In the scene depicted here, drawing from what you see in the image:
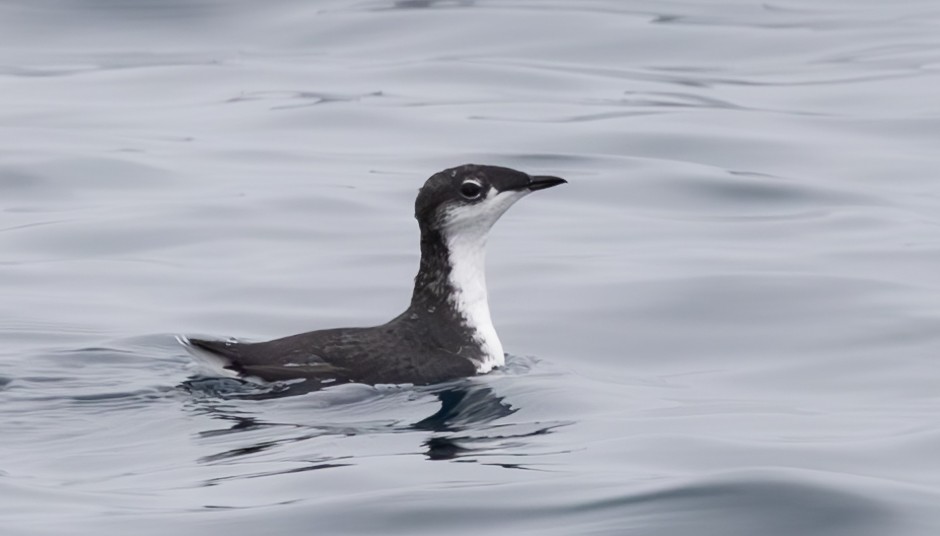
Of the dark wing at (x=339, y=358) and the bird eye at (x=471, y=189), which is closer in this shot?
the dark wing at (x=339, y=358)

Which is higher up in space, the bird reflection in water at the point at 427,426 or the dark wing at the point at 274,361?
the dark wing at the point at 274,361

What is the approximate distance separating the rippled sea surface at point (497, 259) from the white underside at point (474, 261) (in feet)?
0.95

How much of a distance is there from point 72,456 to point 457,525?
2252 mm

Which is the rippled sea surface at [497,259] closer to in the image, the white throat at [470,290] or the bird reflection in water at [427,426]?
the bird reflection in water at [427,426]

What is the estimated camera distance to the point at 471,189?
10.2 meters

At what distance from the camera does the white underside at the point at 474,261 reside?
10.2 meters

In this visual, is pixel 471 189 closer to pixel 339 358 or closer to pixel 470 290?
pixel 470 290

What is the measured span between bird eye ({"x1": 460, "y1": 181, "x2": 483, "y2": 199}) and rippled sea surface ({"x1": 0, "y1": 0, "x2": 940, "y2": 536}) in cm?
104

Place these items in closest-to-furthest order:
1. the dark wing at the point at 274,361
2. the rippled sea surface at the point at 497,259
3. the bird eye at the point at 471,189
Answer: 1. the rippled sea surface at the point at 497,259
2. the dark wing at the point at 274,361
3. the bird eye at the point at 471,189

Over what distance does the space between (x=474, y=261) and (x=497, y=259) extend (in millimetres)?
4130

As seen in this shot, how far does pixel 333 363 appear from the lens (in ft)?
31.3

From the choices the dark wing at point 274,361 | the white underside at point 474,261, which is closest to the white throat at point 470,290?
the white underside at point 474,261

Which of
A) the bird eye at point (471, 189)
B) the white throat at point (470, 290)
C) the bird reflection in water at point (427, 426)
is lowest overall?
the bird reflection in water at point (427, 426)

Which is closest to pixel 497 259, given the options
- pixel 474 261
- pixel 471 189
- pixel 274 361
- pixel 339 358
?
pixel 474 261
